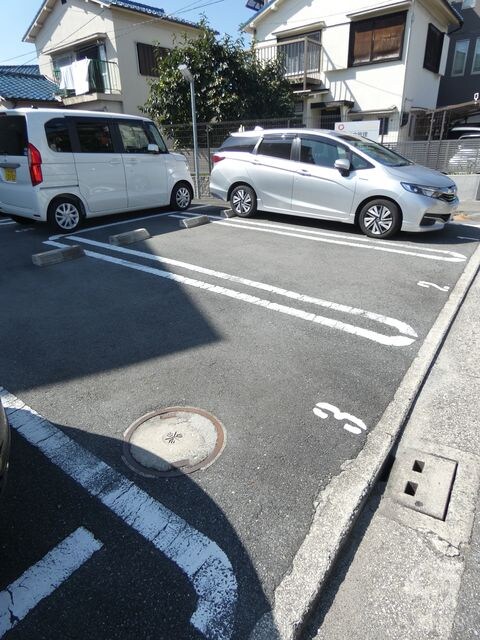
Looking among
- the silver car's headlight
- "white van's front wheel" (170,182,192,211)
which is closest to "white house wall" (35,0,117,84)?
"white van's front wheel" (170,182,192,211)

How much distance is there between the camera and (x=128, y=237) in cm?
676

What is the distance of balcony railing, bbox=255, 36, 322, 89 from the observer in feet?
50.7

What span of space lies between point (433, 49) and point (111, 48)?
41.2 ft

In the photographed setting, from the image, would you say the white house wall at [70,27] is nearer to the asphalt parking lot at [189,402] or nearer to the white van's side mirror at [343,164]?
the white van's side mirror at [343,164]

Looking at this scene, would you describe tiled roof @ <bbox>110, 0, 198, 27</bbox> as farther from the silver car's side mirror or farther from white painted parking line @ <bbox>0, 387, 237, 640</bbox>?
white painted parking line @ <bbox>0, 387, 237, 640</bbox>

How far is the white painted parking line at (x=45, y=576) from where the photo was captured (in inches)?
62.8

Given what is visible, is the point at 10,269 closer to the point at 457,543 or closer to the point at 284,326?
the point at 284,326

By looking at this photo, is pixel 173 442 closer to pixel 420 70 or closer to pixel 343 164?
pixel 343 164

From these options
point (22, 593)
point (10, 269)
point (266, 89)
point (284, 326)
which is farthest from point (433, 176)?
point (266, 89)

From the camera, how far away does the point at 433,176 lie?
6844 millimetres

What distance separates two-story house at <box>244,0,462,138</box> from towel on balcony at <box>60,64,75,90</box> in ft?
25.0

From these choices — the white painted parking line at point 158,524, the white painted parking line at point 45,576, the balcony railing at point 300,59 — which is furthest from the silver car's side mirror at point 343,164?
the balcony railing at point 300,59

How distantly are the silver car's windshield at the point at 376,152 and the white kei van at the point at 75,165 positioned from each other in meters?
3.69

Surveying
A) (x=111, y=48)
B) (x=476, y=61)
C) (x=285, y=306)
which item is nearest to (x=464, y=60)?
(x=476, y=61)
